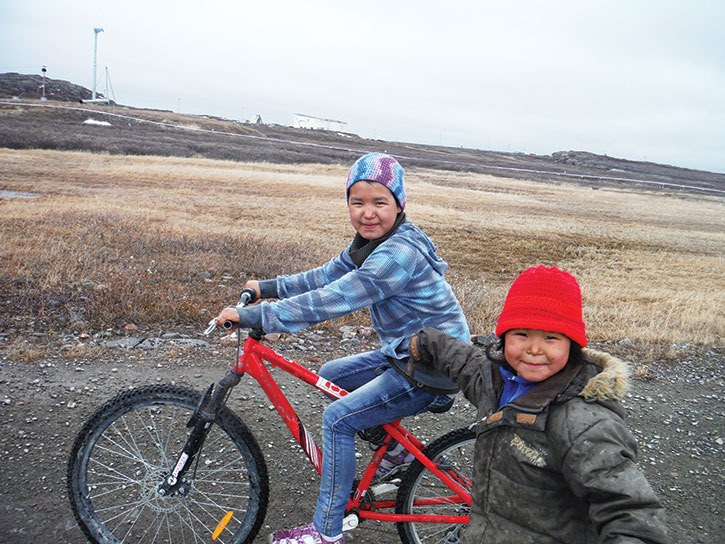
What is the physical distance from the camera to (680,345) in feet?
24.4

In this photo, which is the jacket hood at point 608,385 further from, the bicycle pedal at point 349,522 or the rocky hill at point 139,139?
the rocky hill at point 139,139

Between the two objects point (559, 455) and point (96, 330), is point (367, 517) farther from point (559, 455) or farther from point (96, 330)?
point (96, 330)

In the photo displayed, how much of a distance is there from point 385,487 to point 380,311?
1100mm

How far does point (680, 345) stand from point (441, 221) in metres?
11.5

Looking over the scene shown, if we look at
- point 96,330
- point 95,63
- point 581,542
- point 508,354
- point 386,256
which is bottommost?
point 96,330

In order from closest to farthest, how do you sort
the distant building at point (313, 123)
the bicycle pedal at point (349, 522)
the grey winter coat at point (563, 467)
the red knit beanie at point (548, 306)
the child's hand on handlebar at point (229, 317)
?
1. the grey winter coat at point (563, 467)
2. the red knit beanie at point (548, 306)
3. the child's hand on handlebar at point (229, 317)
4. the bicycle pedal at point (349, 522)
5. the distant building at point (313, 123)

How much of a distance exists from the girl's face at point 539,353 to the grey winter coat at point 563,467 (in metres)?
0.05

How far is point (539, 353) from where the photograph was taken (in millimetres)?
2297

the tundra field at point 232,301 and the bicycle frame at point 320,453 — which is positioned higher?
the bicycle frame at point 320,453

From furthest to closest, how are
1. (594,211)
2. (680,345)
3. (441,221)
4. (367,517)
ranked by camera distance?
(594,211) → (441,221) → (680,345) → (367,517)

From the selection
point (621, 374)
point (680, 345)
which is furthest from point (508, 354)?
point (680, 345)

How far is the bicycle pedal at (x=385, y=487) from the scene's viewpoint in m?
3.30

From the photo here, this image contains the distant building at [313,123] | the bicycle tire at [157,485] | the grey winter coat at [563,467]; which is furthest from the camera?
the distant building at [313,123]

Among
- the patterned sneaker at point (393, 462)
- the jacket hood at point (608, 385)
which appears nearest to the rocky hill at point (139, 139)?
the patterned sneaker at point (393, 462)
